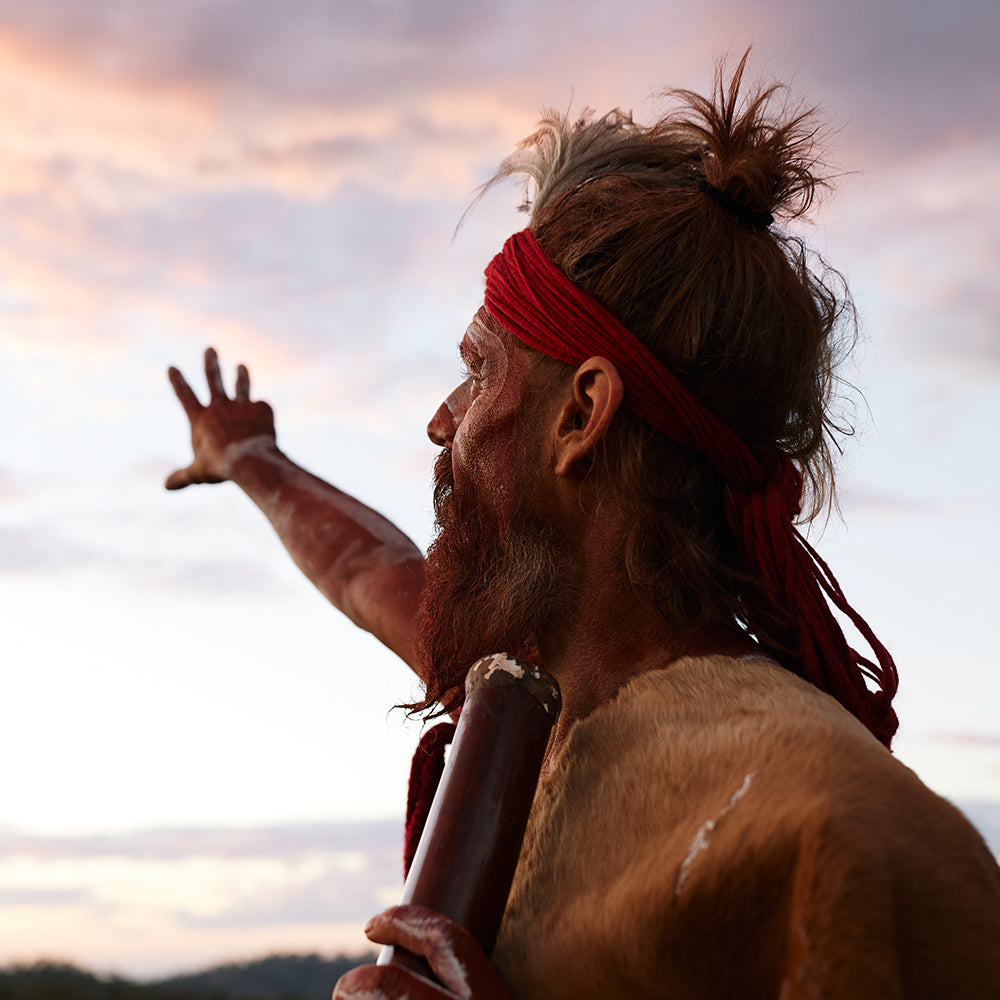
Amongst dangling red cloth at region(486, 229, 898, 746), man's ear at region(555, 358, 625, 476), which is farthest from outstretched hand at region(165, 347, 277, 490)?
man's ear at region(555, 358, 625, 476)

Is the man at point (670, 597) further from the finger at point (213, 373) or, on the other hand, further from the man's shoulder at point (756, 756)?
the finger at point (213, 373)

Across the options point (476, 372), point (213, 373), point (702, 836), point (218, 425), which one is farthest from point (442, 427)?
point (213, 373)

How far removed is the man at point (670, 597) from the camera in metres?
2.46

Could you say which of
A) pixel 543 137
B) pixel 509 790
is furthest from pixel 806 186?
pixel 509 790

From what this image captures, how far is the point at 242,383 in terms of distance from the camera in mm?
5598

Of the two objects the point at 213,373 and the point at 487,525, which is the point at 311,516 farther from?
the point at 487,525

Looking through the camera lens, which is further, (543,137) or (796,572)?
(543,137)

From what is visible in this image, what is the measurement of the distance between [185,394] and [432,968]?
351 cm

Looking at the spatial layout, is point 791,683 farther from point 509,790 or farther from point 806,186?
point 806,186

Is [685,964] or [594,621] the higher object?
[594,621]

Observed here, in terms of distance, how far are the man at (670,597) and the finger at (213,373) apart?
7.44 feet

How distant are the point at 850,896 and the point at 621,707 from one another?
851 millimetres

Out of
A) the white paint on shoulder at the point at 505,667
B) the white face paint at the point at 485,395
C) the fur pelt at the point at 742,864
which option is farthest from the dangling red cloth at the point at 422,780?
the white face paint at the point at 485,395

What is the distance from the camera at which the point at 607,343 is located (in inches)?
125
